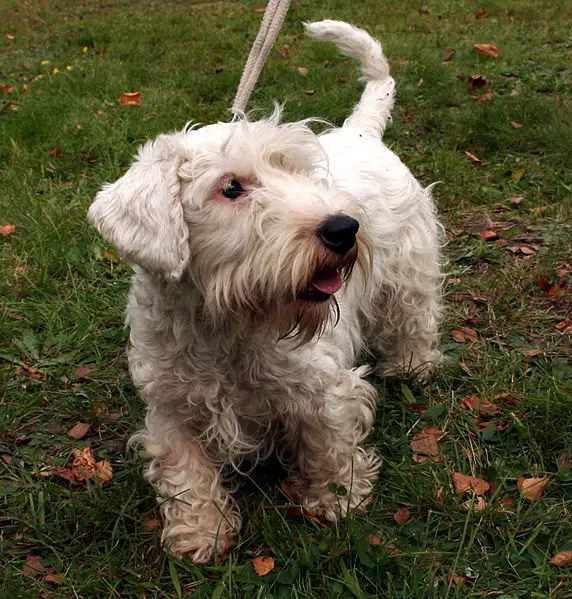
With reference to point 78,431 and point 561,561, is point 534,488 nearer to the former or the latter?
point 561,561

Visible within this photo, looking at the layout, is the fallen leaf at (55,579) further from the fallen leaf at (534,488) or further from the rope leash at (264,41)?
the rope leash at (264,41)

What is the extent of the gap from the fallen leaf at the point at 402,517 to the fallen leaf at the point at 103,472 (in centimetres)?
123

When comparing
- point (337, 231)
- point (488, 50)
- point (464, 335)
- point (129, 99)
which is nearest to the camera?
point (337, 231)

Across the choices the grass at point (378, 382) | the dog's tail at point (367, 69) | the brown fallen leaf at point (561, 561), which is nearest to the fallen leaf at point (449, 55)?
the grass at point (378, 382)

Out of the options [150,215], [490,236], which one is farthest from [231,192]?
[490,236]

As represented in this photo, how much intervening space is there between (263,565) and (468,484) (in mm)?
860

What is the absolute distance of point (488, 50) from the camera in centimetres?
730

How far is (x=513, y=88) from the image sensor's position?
6.54 m

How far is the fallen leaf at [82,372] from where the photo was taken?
3.67 meters

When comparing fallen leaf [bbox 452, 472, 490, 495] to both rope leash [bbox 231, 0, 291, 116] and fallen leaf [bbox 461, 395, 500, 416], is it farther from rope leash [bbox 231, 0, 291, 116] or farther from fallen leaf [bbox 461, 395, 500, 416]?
rope leash [bbox 231, 0, 291, 116]

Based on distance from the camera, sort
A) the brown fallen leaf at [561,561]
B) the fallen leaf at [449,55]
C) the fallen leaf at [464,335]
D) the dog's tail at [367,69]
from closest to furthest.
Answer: the brown fallen leaf at [561,561] → the dog's tail at [367,69] → the fallen leaf at [464,335] → the fallen leaf at [449,55]

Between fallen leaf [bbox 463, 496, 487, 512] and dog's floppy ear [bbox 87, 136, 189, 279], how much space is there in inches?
54.2

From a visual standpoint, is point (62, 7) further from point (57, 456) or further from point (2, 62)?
point (57, 456)

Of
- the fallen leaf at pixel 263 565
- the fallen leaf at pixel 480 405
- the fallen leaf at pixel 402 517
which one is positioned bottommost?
the fallen leaf at pixel 480 405
